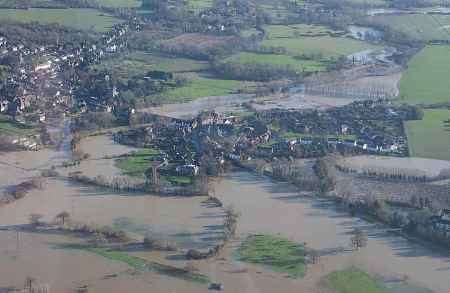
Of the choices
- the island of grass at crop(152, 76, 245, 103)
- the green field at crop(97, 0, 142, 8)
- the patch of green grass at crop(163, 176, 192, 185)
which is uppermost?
the green field at crop(97, 0, 142, 8)

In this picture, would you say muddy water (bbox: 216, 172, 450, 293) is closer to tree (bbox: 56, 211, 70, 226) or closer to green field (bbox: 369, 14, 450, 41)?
tree (bbox: 56, 211, 70, 226)

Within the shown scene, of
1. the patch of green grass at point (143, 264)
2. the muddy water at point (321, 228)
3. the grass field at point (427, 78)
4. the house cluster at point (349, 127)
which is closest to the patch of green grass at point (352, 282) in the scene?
the muddy water at point (321, 228)

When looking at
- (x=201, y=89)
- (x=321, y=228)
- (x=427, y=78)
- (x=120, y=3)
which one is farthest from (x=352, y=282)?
(x=120, y=3)

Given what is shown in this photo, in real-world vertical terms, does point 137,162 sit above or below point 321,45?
below

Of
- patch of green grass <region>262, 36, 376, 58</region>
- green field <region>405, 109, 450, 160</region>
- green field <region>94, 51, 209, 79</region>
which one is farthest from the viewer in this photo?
patch of green grass <region>262, 36, 376, 58</region>

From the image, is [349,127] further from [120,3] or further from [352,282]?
[120,3]

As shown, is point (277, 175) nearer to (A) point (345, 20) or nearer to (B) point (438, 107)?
(B) point (438, 107)

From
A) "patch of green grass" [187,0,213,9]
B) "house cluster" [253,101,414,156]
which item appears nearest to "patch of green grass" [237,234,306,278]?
"house cluster" [253,101,414,156]

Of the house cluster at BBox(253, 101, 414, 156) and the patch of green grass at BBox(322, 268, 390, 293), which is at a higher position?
the house cluster at BBox(253, 101, 414, 156)
